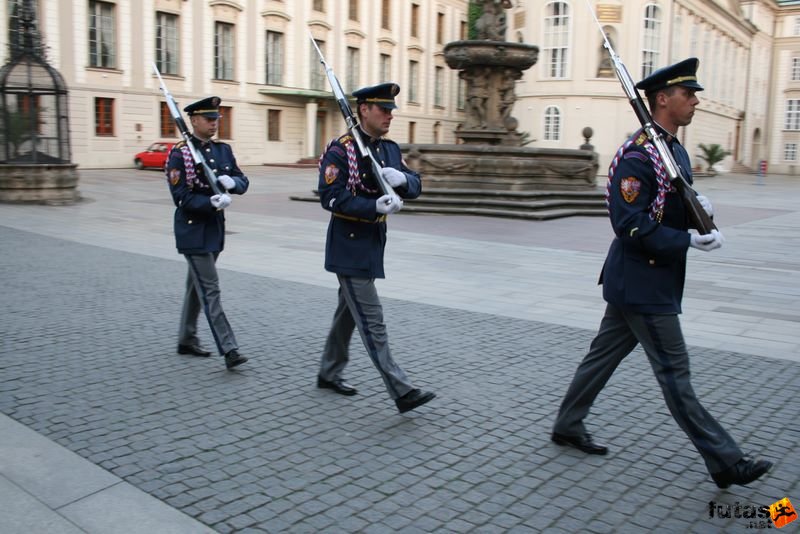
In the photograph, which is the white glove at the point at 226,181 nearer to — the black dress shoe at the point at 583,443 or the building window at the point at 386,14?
the black dress shoe at the point at 583,443

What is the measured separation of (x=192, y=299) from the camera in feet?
19.9

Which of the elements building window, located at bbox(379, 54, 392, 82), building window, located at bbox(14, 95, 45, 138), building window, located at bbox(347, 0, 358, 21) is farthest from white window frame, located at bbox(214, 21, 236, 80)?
building window, located at bbox(14, 95, 45, 138)

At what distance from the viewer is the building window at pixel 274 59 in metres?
41.3

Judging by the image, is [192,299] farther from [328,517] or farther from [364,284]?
[328,517]

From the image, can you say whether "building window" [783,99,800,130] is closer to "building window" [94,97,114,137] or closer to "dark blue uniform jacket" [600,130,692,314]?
"building window" [94,97,114,137]

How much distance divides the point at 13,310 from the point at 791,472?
6636mm

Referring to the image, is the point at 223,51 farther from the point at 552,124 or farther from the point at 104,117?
the point at 552,124

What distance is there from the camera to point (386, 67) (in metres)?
50.1

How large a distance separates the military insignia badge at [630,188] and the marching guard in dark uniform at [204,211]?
9.57 ft

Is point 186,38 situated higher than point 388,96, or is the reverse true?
point 186,38

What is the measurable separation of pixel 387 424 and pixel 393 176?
149cm

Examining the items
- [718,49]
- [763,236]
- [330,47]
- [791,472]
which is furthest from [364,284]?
[718,49]

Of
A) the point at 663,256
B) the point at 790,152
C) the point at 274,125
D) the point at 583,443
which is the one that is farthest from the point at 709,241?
the point at 790,152

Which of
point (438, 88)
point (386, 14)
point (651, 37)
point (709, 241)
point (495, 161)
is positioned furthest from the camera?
point (438, 88)
